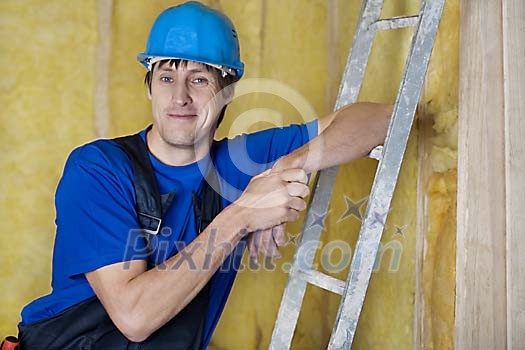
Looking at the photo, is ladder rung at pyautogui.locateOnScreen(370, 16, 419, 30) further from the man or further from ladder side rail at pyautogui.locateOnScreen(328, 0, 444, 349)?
the man

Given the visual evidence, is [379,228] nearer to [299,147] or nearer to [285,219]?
[285,219]

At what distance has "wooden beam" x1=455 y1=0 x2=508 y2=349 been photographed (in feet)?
5.71

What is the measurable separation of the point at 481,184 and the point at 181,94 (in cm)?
82

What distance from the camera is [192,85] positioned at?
6.15 feet

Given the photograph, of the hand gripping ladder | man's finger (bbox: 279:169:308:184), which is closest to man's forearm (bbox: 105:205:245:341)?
man's finger (bbox: 279:169:308:184)

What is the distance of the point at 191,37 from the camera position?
71.1 inches

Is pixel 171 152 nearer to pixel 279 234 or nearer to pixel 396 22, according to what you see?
pixel 279 234

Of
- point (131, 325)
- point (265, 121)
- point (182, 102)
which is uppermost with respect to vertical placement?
point (265, 121)

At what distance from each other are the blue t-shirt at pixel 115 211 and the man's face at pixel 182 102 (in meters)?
0.08

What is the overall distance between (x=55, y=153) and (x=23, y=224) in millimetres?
240

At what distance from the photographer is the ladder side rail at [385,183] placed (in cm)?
172

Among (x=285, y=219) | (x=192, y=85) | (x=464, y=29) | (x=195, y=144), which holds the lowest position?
(x=285, y=219)

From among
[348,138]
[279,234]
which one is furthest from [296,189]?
[348,138]

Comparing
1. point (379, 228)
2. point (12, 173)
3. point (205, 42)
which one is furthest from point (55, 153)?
point (379, 228)
